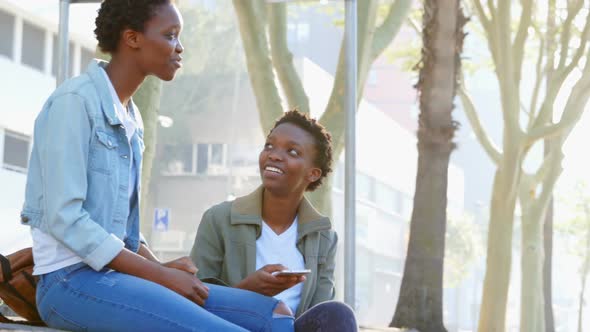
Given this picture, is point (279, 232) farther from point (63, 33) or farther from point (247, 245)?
point (63, 33)

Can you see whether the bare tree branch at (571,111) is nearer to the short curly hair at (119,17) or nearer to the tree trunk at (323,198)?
the tree trunk at (323,198)

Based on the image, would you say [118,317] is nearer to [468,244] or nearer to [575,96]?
[575,96]

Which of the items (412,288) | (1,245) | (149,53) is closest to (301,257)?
(149,53)

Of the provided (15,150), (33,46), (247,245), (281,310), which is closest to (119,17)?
(281,310)

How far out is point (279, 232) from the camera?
5.00 m

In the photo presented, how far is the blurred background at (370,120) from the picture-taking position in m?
14.7

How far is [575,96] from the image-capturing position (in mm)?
18047

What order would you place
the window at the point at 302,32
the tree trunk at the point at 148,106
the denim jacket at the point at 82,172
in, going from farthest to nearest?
1. the window at the point at 302,32
2. the tree trunk at the point at 148,106
3. the denim jacket at the point at 82,172

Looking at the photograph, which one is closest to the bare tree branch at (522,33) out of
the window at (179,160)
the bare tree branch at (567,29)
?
the bare tree branch at (567,29)

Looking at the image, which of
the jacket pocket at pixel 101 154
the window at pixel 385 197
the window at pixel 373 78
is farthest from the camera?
the window at pixel 373 78

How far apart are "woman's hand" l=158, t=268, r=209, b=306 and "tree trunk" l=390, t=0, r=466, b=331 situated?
400 inches

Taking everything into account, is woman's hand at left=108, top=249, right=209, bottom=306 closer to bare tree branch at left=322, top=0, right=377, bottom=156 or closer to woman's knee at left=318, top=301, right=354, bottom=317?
woman's knee at left=318, top=301, right=354, bottom=317

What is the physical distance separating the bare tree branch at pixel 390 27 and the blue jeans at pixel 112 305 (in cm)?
1134

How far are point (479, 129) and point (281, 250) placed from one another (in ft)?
49.4
